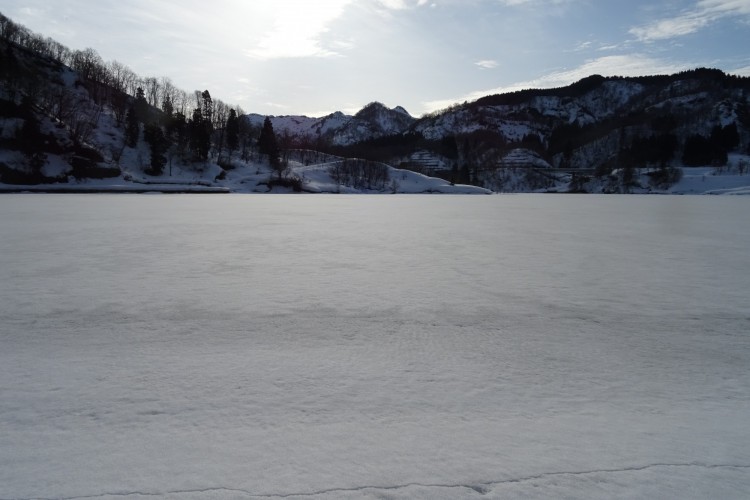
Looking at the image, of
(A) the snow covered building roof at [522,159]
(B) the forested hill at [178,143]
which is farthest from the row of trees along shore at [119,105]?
(A) the snow covered building roof at [522,159]

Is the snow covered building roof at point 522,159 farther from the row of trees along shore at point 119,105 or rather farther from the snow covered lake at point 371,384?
the snow covered lake at point 371,384

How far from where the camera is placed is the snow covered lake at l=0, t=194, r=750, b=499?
2463 mm

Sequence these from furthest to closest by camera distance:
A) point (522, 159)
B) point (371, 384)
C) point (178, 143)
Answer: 1. point (522, 159)
2. point (178, 143)
3. point (371, 384)

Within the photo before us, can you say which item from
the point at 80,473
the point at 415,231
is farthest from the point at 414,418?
the point at 415,231

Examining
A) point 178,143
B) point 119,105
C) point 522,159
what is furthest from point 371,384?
point 522,159

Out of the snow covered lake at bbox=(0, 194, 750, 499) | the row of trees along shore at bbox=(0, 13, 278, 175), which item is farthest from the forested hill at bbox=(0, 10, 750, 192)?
the snow covered lake at bbox=(0, 194, 750, 499)

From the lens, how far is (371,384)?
11.6 ft

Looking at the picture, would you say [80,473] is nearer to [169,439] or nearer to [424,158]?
[169,439]

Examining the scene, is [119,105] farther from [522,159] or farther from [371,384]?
[522,159]

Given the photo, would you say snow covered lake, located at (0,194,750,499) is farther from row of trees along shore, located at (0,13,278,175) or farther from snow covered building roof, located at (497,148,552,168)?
snow covered building roof, located at (497,148,552,168)

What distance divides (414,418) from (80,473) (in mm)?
2068

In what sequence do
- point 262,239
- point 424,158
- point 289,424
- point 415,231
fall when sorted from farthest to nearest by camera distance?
point 424,158 → point 415,231 → point 262,239 → point 289,424

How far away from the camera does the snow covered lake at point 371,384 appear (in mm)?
2463

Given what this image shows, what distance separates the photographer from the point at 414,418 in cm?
→ 305
